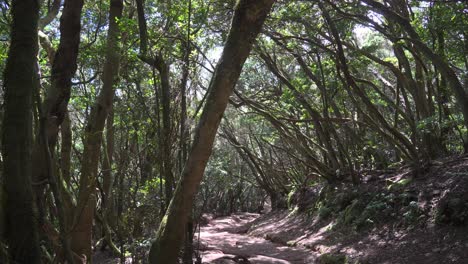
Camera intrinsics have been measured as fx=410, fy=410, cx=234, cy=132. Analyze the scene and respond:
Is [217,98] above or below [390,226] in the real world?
above

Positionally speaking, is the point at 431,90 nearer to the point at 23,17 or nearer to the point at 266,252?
the point at 266,252

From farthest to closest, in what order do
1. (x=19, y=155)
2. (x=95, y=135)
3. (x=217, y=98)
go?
(x=95, y=135), (x=217, y=98), (x=19, y=155)

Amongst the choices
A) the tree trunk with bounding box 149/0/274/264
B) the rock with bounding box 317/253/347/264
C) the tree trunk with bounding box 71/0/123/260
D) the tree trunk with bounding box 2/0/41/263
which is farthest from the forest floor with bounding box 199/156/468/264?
the tree trunk with bounding box 2/0/41/263

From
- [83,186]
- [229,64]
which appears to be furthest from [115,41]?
[229,64]

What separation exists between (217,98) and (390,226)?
567cm

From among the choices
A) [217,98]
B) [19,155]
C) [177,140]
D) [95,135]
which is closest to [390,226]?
[177,140]

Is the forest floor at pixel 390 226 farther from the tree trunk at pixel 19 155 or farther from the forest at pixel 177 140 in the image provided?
the tree trunk at pixel 19 155

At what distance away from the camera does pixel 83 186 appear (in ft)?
18.5

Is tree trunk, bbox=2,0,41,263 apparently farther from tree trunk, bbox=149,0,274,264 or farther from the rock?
the rock

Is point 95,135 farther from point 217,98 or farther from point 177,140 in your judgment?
point 217,98

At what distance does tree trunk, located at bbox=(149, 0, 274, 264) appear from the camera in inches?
167

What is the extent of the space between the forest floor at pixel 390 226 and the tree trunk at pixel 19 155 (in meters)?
5.48

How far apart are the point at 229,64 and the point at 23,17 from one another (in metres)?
1.99

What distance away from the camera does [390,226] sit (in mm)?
8273
